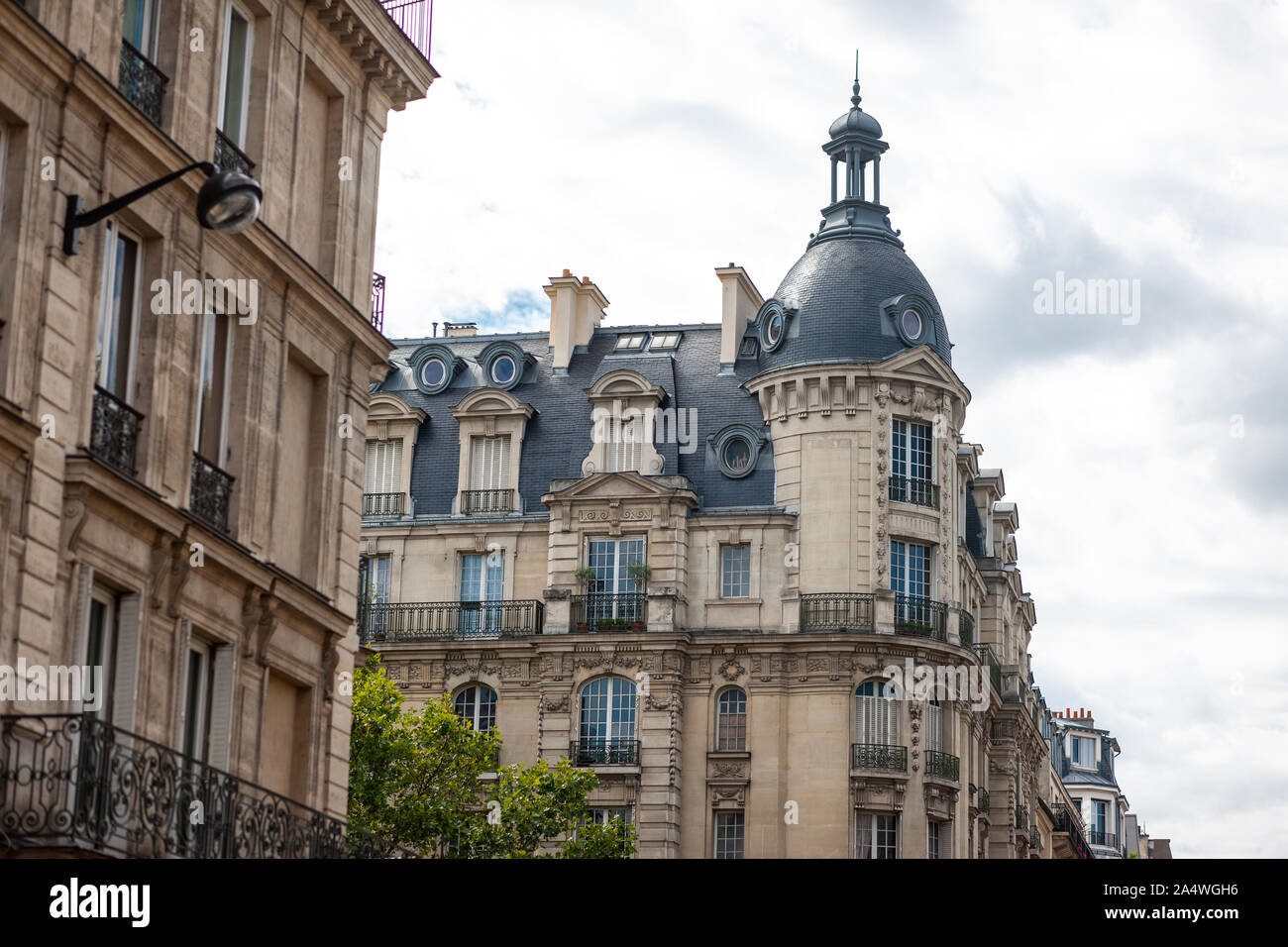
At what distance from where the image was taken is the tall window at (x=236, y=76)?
2072cm

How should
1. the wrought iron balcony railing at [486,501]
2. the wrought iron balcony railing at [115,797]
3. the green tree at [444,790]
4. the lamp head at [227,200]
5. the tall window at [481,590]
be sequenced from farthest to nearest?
the wrought iron balcony railing at [486,501] → the tall window at [481,590] → the green tree at [444,790] → the lamp head at [227,200] → the wrought iron balcony railing at [115,797]

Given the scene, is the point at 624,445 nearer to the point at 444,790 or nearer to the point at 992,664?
the point at 992,664

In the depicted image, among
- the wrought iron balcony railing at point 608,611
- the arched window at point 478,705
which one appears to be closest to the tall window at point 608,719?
the wrought iron balcony railing at point 608,611

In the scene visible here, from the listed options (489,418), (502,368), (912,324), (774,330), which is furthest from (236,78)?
(502,368)

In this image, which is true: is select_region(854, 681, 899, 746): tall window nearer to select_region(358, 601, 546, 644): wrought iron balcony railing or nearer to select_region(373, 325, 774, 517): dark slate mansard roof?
select_region(373, 325, 774, 517): dark slate mansard roof

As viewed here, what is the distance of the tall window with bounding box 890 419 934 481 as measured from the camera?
50219 mm

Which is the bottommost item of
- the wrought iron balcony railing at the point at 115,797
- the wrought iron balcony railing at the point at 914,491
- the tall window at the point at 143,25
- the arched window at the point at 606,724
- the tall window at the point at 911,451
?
the wrought iron balcony railing at the point at 115,797

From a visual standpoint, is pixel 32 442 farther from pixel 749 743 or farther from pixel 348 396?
pixel 749 743

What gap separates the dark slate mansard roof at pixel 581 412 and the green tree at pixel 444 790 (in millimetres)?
10038

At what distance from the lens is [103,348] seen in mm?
18125

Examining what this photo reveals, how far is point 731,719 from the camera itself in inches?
1925

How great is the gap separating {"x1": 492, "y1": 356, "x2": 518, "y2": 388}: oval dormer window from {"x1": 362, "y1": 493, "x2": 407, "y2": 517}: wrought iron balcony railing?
13.7ft

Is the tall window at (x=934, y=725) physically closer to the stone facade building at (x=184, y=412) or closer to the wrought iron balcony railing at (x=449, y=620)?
the wrought iron balcony railing at (x=449, y=620)
